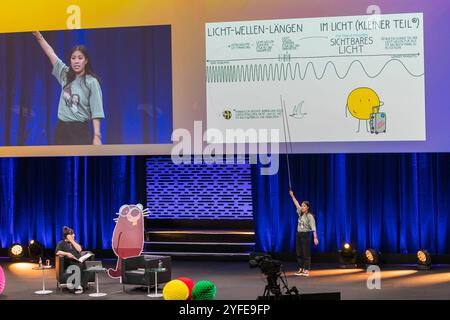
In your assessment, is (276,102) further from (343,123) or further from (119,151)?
(119,151)

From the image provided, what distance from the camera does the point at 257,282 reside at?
962 cm

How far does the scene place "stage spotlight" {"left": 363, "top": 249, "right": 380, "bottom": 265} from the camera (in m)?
10.7

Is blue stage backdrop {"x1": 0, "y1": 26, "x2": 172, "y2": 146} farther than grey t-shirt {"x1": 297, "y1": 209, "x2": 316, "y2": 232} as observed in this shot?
No

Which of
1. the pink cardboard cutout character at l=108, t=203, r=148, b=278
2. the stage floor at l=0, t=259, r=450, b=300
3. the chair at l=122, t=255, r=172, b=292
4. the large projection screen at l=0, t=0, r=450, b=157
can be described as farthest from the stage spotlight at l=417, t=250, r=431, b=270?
the pink cardboard cutout character at l=108, t=203, r=148, b=278

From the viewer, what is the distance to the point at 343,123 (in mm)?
9172

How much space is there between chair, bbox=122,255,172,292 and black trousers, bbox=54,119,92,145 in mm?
1768

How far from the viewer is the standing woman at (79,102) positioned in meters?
9.69

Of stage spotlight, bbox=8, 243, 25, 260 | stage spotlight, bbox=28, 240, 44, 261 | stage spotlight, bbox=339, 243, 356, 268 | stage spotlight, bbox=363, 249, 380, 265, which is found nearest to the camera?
stage spotlight, bbox=363, 249, 380, 265

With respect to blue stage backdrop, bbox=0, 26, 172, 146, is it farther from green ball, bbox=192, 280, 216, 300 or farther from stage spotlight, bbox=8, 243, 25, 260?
stage spotlight, bbox=8, 243, 25, 260

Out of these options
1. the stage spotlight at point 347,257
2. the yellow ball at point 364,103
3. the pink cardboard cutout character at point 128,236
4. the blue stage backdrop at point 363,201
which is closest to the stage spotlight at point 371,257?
the stage spotlight at point 347,257

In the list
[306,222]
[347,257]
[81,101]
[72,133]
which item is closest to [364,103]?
[306,222]

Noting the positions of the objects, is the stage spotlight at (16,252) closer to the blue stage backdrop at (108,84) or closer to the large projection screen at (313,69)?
the blue stage backdrop at (108,84)
